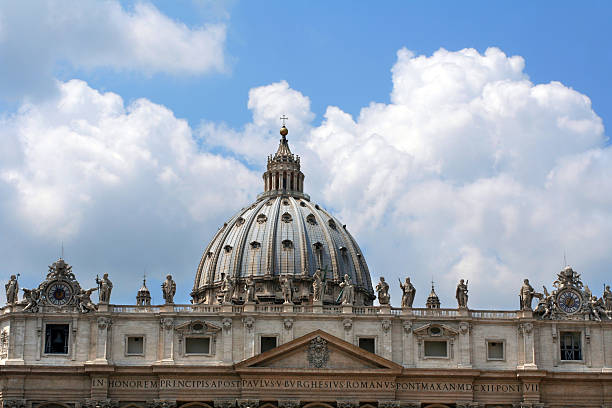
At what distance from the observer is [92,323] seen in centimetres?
11219

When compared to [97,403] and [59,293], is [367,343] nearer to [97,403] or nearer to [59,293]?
[97,403]

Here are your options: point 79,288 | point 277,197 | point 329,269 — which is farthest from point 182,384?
point 277,197

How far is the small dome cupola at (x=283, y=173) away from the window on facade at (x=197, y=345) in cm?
6210

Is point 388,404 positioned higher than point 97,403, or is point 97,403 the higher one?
point 388,404

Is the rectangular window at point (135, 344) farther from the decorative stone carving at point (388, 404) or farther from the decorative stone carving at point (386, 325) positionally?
the decorative stone carving at point (388, 404)

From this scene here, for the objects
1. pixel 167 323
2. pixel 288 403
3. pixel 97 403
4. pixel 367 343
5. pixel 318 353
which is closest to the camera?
pixel 97 403

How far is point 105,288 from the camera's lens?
371 ft

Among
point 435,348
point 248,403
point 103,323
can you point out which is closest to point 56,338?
point 103,323

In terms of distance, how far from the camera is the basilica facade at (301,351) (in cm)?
11069

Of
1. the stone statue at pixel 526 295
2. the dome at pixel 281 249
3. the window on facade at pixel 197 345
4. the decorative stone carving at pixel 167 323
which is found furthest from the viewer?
the dome at pixel 281 249

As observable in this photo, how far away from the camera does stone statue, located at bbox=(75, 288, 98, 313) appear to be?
11225 cm

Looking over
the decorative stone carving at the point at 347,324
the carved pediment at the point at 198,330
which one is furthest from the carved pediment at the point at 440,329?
the carved pediment at the point at 198,330

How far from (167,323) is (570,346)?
34479 mm

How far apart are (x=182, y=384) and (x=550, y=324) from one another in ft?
104
